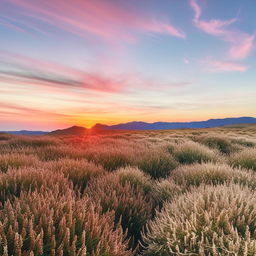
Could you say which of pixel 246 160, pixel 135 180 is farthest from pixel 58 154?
pixel 246 160

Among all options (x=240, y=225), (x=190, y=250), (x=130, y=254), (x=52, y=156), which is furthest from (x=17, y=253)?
(x=52, y=156)

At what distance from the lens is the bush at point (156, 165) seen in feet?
20.7

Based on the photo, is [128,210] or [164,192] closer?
[128,210]

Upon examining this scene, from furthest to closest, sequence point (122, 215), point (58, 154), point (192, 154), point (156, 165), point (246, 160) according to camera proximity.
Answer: point (192, 154)
point (58, 154)
point (246, 160)
point (156, 165)
point (122, 215)

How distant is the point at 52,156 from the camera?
7.66 meters

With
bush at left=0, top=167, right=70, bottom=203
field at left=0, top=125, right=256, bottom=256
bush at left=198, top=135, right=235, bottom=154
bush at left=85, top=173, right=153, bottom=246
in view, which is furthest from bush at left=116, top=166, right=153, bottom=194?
bush at left=198, top=135, right=235, bottom=154

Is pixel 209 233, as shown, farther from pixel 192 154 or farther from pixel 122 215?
pixel 192 154

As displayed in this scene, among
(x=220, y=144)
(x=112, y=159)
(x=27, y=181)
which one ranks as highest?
(x=27, y=181)

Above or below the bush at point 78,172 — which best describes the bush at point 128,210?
below

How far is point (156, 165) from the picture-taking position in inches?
257

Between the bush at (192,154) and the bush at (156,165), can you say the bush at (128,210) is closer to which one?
the bush at (156,165)

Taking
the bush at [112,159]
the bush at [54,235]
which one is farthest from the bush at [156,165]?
the bush at [54,235]

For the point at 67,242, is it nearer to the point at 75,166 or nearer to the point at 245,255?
the point at 245,255

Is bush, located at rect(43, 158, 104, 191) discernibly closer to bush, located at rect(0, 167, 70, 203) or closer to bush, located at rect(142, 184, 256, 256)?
bush, located at rect(0, 167, 70, 203)
